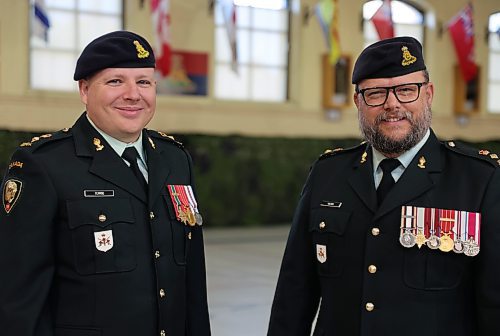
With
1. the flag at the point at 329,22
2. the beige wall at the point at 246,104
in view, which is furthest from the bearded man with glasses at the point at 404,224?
the flag at the point at 329,22

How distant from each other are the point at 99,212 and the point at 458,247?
1.15 meters

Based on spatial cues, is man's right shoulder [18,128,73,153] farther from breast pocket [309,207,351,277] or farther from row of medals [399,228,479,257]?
row of medals [399,228,479,257]

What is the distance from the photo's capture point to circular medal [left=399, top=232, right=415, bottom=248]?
2.31 m

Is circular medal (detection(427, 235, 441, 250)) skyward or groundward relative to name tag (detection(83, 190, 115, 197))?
groundward

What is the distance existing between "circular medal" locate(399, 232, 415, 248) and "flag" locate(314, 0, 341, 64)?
1038 cm

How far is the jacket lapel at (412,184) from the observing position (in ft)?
7.75

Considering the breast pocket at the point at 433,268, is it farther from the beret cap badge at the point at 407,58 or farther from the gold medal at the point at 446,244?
the beret cap badge at the point at 407,58

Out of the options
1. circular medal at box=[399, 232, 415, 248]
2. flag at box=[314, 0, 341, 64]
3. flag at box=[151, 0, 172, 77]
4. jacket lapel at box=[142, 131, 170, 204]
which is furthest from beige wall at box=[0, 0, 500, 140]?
circular medal at box=[399, 232, 415, 248]

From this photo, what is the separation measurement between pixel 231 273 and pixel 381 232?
526cm

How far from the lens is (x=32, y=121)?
1107 cm

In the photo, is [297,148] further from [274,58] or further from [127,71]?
[127,71]

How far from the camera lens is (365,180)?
2.49 meters

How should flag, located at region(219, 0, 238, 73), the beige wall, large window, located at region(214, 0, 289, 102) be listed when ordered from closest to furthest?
the beige wall < flag, located at region(219, 0, 238, 73) < large window, located at region(214, 0, 289, 102)

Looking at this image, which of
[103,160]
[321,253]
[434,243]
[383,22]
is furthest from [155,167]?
[383,22]
